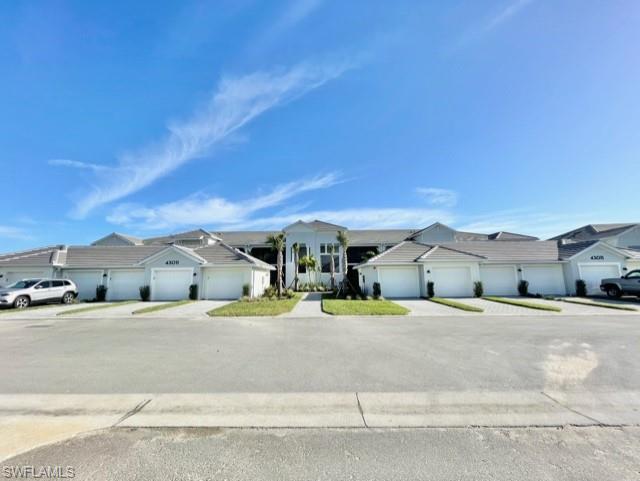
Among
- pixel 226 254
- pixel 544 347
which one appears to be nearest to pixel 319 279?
pixel 226 254

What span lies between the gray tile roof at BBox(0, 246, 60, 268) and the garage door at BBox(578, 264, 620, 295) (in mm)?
40985

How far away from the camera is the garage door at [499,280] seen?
20.9 m

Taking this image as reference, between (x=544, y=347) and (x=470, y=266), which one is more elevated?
(x=470, y=266)

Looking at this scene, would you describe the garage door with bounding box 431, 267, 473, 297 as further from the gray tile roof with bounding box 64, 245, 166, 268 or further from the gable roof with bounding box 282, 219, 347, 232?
the gray tile roof with bounding box 64, 245, 166, 268

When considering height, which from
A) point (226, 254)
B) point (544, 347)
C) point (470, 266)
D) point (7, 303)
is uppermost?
point (226, 254)

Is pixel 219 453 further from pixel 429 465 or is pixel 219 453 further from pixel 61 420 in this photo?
pixel 61 420

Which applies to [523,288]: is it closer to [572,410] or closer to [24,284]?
[572,410]

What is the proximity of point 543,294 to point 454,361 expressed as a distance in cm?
2073

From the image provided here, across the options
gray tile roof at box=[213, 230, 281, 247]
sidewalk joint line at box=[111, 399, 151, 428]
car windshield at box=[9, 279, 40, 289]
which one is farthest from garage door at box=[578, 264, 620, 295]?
car windshield at box=[9, 279, 40, 289]

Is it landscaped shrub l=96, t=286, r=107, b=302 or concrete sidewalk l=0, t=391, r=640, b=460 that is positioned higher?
landscaped shrub l=96, t=286, r=107, b=302

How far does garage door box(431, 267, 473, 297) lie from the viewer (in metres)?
20.0

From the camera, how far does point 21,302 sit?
54.1 feet

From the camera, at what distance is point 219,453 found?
292 cm

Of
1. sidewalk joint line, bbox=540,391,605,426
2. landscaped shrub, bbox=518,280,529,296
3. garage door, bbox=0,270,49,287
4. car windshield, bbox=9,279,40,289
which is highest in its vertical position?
garage door, bbox=0,270,49,287
